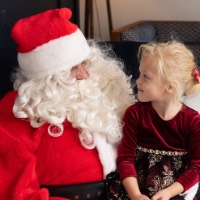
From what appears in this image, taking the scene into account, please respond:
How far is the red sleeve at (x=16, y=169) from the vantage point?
1.08 metres

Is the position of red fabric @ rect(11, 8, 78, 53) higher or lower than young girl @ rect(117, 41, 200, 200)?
higher

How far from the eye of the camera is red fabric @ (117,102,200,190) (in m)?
1.10

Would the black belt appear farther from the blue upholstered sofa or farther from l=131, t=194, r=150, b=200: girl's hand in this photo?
the blue upholstered sofa

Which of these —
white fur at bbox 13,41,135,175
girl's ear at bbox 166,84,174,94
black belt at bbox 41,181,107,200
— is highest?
girl's ear at bbox 166,84,174,94

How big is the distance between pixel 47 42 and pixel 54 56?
5cm

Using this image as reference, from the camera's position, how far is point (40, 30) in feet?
3.65

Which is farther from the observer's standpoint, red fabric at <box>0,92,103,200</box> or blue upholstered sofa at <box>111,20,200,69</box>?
blue upholstered sofa at <box>111,20,200,69</box>

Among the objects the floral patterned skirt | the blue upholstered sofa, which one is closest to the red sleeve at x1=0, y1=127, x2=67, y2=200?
the floral patterned skirt

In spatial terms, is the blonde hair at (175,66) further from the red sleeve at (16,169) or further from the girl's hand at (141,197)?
the red sleeve at (16,169)

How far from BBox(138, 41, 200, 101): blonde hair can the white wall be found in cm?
277

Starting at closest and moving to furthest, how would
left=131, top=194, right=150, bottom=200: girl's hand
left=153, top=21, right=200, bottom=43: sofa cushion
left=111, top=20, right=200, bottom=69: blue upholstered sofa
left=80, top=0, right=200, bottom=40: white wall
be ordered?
left=131, top=194, right=150, bottom=200: girl's hand < left=111, top=20, right=200, bottom=69: blue upholstered sofa < left=153, top=21, right=200, bottom=43: sofa cushion < left=80, top=0, right=200, bottom=40: white wall

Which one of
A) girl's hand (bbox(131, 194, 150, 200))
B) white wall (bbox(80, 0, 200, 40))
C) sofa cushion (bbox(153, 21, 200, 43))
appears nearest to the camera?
girl's hand (bbox(131, 194, 150, 200))

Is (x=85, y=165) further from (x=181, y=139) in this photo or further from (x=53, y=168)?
(x=181, y=139)

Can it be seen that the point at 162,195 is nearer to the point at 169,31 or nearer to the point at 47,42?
the point at 47,42
